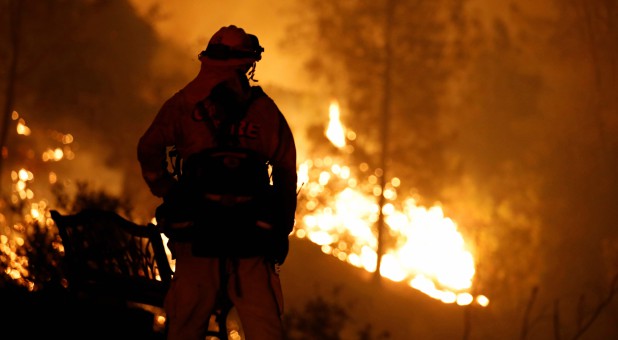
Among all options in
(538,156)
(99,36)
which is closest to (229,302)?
(99,36)

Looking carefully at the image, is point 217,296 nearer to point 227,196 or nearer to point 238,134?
point 227,196

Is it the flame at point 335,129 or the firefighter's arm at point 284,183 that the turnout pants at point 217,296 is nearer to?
the firefighter's arm at point 284,183

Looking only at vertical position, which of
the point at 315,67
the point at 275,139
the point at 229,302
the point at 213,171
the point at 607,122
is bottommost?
the point at 229,302

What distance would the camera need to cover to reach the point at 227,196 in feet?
10.6

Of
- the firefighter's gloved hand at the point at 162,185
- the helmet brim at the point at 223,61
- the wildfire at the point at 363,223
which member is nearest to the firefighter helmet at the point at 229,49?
the helmet brim at the point at 223,61

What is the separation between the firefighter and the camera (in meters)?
3.25

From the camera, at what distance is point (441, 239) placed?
2695 centimetres

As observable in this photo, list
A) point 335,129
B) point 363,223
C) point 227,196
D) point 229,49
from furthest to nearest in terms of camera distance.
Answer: point 363,223 < point 335,129 < point 229,49 < point 227,196

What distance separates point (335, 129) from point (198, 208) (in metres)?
19.7

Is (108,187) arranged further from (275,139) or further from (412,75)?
(275,139)

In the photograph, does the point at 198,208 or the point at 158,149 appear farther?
the point at 158,149

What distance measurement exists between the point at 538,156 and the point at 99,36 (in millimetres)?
20402

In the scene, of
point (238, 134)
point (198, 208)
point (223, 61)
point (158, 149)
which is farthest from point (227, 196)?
point (223, 61)

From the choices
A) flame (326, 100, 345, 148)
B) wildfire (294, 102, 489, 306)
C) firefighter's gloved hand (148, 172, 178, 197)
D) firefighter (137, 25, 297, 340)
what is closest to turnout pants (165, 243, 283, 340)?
firefighter (137, 25, 297, 340)
